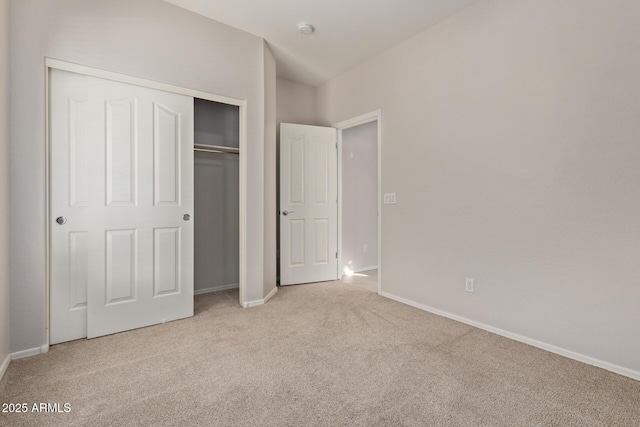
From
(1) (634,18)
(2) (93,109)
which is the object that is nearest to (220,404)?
(2) (93,109)

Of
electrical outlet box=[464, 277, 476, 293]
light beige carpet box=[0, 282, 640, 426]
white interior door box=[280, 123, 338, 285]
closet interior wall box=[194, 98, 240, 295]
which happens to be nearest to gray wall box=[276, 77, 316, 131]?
white interior door box=[280, 123, 338, 285]

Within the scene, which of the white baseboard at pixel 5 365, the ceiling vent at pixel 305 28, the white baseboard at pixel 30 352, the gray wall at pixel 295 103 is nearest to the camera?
the white baseboard at pixel 5 365

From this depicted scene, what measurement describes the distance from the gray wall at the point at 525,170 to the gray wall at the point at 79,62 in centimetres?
169

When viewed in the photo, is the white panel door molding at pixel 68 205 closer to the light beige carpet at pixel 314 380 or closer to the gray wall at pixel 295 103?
the light beige carpet at pixel 314 380

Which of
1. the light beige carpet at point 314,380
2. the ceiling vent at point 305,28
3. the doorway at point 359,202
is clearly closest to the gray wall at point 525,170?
the light beige carpet at point 314,380

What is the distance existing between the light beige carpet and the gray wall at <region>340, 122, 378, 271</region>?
2070mm

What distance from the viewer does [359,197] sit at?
15.4ft

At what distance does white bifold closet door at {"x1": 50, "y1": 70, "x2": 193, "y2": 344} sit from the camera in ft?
7.21

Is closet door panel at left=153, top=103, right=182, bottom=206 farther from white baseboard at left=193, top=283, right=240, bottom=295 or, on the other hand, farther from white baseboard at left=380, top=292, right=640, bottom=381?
white baseboard at left=380, top=292, right=640, bottom=381

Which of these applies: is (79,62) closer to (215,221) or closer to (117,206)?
(117,206)

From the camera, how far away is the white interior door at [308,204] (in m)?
3.82

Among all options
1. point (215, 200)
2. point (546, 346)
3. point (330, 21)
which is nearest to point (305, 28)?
point (330, 21)

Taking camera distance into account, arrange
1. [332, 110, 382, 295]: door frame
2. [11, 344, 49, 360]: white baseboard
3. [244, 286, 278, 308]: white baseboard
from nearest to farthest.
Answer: [11, 344, 49, 360]: white baseboard, [244, 286, 278, 308]: white baseboard, [332, 110, 382, 295]: door frame

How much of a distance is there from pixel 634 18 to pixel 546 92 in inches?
21.0
